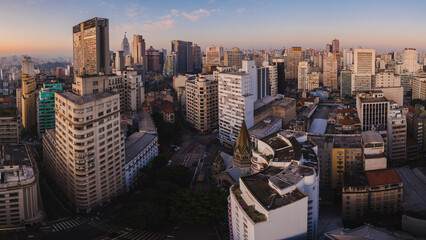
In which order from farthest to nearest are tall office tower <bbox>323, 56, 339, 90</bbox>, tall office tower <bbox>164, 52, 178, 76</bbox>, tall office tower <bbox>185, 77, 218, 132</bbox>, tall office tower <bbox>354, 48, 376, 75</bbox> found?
tall office tower <bbox>164, 52, 178, 76</bbox> → tall office tower <bbox>323, 56, 339, 90</bbox> → tall office tower <bbox>354, 48, 376, 75</bbox> → tall office tower <bbox>185, 77, 218, 132</bbox>

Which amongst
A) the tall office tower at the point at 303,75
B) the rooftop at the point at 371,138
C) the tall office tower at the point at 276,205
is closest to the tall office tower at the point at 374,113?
the rooftop at the point at 371,138

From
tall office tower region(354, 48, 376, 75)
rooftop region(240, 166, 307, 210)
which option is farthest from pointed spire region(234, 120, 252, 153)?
tall office tower region(354, 48, 376, 75)

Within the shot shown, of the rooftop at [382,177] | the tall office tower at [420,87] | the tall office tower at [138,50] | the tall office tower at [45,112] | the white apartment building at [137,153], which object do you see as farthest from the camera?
the tall office tower at [138,50]

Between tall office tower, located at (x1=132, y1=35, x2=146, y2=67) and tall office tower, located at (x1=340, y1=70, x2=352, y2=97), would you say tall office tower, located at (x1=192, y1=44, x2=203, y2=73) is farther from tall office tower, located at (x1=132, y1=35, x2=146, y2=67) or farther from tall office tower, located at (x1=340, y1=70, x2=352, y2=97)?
tall office tower, located at (x1=340, y1=70, x2=352, y2=97)

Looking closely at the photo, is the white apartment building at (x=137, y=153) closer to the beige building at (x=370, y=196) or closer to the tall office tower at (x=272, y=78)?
the beige building at (x=370, y=196)

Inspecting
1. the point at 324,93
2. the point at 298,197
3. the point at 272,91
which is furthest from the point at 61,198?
the point at 324,93

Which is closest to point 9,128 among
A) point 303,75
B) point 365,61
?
point 303,75

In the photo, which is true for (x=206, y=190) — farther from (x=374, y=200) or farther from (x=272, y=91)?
(x=272, y=91)
